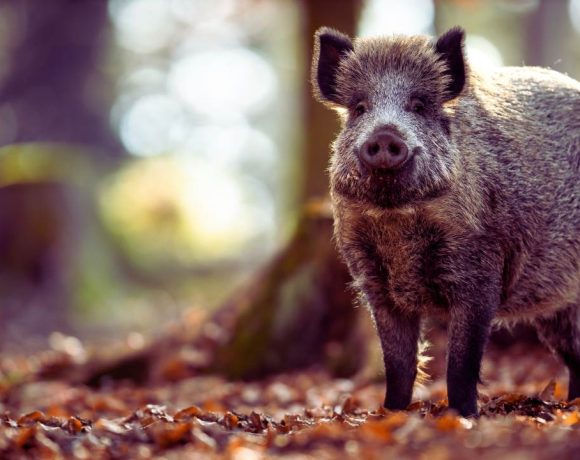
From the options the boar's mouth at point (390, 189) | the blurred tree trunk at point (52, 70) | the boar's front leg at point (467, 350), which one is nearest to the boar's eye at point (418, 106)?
the boar's mouth at point (390, 189)

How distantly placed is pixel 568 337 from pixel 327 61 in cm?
261

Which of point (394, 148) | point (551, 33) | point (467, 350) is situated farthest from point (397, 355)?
point (551, 33)

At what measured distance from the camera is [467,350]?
5062mm

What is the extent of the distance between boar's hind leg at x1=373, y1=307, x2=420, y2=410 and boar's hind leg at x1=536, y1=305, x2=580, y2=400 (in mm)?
1398

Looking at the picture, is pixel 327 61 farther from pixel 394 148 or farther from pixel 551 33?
pixel 551 33

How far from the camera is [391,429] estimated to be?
3.86m

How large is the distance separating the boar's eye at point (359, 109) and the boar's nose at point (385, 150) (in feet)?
2.00

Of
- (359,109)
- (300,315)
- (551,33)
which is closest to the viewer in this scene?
(359,109)

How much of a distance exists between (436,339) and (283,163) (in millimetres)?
37321

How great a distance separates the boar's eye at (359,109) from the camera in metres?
5.34

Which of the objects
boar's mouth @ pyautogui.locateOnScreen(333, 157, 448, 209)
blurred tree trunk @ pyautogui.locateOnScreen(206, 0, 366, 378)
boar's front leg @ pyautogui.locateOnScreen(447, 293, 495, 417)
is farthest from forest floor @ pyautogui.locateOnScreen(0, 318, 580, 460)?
boar's mouth @ pyautogui.locateOnScreen(333, 157, 448, 209)

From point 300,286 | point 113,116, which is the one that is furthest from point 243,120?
point 300,286

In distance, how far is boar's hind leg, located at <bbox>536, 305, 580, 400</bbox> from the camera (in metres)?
6.27

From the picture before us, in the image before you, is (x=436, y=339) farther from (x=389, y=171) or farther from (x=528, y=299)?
(x=389, y=171)
